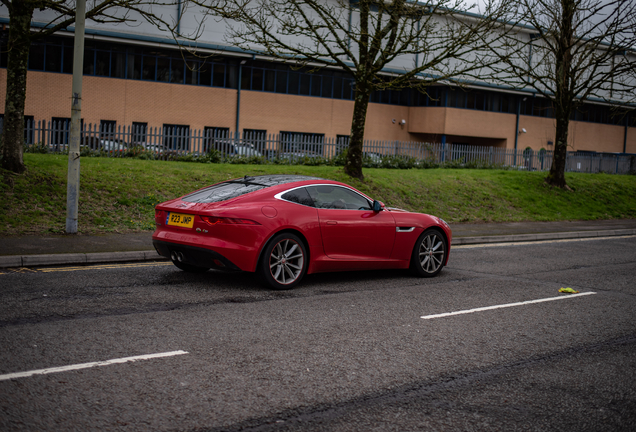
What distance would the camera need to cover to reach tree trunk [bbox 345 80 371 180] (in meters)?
18.2

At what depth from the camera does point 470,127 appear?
43625 mm

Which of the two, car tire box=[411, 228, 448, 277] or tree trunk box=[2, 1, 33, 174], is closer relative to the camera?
car tire box=[411, 228, 448, 277]

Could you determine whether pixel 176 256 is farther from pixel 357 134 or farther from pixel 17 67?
pixel 357 134

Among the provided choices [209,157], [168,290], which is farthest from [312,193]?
[209,157]

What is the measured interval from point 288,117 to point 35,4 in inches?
1000

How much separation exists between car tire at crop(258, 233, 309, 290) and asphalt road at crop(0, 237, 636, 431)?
228 mm

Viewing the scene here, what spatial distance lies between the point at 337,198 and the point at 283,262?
131cm

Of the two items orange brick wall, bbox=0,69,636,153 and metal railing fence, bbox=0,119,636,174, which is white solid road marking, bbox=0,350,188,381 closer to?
metal railing fence, bbox=0,119,636,174

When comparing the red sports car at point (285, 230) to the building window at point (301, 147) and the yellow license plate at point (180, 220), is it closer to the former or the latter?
the yellow license plate at point (180, 220)

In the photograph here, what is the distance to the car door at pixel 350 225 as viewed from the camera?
26.1 feet

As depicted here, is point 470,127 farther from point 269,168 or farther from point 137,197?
point 137,197

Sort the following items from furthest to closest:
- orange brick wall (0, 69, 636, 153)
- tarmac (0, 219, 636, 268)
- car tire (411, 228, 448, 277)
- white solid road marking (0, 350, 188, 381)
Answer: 1. orange brick wall (0, 69, 636, 153)
2. car tire (411, 228, 448, 277)
3. tarmac (0, 219, 636, 268)
4. white solid road marking (0, 350, 188, 381)

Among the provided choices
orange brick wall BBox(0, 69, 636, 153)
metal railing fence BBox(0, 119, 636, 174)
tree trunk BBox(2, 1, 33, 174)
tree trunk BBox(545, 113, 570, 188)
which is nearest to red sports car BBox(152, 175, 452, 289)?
tree trunk BBox(2, 1, 33, 174)

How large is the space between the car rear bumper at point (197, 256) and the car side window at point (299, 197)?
1.18 metres
